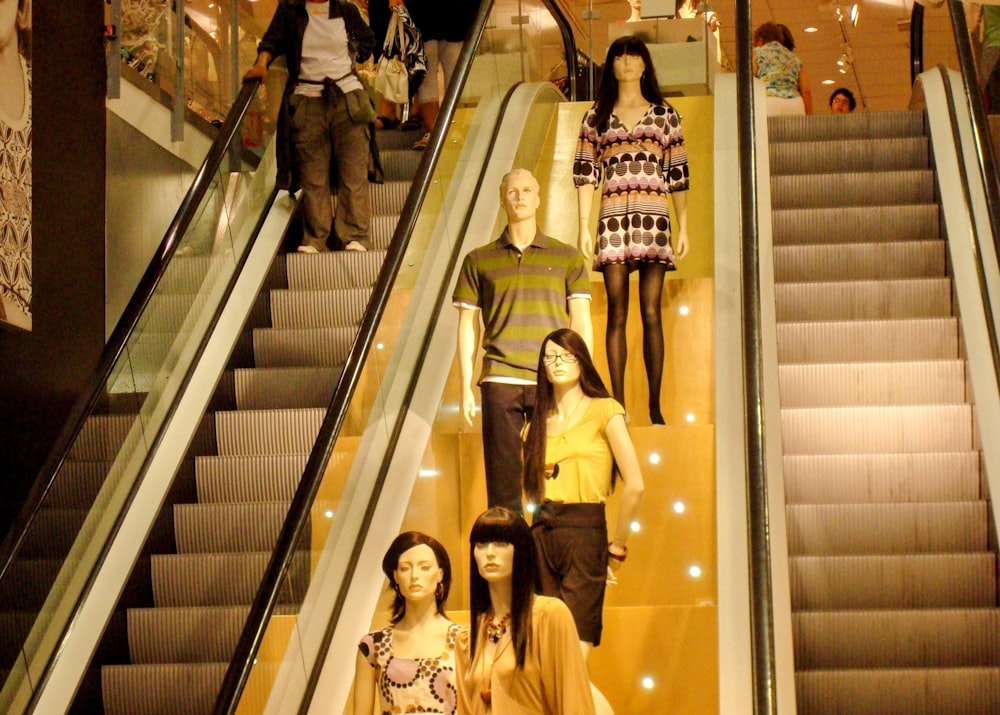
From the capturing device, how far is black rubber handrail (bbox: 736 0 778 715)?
4.83 m

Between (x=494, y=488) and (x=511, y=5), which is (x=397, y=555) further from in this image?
(x=511, y=5)

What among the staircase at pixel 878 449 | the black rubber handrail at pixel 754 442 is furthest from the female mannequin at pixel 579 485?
the staircase at pixel 878 449

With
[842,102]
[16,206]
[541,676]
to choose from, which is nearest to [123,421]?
[16,206]

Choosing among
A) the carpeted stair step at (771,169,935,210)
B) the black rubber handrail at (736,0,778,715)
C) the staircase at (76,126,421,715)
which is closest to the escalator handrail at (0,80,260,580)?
the staircase at (76,126,421,715)

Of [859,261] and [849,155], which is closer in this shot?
[859,261]

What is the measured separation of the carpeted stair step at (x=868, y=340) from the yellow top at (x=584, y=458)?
8.50ft

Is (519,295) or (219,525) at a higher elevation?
(519,295)

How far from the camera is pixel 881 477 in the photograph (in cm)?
727

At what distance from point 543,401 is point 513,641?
1273 millimetres

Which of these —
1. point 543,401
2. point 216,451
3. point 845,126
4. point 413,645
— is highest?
point 845,126

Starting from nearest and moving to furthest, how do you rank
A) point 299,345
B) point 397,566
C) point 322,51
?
point 397,566
point 299,345
point 322,51

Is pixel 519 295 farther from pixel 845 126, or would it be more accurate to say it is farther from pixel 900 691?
pixel 845 126

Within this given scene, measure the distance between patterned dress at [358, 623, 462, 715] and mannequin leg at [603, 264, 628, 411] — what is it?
2.64 metres

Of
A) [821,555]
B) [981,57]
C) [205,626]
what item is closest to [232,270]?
[205,626]
